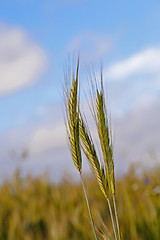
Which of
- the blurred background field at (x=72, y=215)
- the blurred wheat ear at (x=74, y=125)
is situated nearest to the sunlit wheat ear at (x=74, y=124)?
the blurred wheat ear at (x=74, y=125)

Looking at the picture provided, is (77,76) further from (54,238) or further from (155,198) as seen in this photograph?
(54,238)

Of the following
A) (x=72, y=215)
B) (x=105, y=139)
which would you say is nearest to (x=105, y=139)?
(x=105, y=139)

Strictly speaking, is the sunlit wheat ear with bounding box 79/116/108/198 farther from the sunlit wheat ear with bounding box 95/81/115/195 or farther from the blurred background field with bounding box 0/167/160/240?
the blurred background field with bounding box 0/167/160/240

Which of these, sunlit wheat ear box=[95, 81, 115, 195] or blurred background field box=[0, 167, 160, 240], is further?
blurred background field box=[0, 167, 160, 240]

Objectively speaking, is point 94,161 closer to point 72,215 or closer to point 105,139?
point 105,139

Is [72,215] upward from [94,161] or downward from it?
upward

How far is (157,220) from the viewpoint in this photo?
2.41 m

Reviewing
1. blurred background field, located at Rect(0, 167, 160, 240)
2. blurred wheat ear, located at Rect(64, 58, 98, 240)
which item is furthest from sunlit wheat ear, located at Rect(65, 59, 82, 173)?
blurred background field, located at Rect(0, 167, 160, 240)

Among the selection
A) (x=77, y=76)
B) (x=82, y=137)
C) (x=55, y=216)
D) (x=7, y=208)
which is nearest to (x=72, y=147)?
(x=82, y=137)

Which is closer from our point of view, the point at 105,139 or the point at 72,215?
the point at 105,139

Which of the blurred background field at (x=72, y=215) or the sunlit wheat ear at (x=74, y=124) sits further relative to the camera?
the blurred background field at (x=72, y=215)

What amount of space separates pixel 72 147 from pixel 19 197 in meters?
3.58

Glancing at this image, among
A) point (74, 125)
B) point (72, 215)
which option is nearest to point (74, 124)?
point (74, 125)

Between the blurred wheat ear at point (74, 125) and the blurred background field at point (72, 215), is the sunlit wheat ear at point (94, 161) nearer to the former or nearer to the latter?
the blurred wheat ear at point (74, 125)
